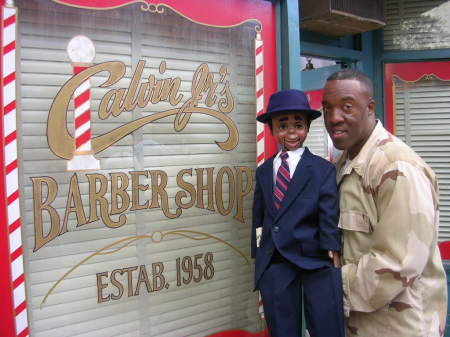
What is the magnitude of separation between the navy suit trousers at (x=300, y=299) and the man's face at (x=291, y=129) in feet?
1.77

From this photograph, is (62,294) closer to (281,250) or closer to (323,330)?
(281,250)

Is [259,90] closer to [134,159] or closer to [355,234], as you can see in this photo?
[134,159]

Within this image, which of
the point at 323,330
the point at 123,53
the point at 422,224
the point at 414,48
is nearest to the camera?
the point at 422,224

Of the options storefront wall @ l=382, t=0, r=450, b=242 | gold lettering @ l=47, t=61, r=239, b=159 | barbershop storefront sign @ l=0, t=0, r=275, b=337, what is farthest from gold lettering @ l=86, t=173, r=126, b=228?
storefront wall @ l=382, t=0, r=450, b=242

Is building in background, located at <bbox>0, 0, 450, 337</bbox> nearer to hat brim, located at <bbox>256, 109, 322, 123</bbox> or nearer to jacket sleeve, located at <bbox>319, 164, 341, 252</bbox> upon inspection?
hat brim, located at <bbox>256, 109, 322, 123</bbox>

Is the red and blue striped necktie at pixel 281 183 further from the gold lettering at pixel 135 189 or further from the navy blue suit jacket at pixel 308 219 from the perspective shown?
the gold lettering at pixel 135 189

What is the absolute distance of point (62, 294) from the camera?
1.88 meters

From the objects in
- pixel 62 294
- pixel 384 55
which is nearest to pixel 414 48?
pixel 384 55

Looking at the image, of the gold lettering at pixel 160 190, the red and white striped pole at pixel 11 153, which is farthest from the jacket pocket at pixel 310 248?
the red and white striped pole at pixel 11 153

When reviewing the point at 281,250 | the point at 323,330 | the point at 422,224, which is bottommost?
the point at 323,330

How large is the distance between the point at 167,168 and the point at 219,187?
33cm

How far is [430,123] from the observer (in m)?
3.86

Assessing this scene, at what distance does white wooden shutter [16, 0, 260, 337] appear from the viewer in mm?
1812

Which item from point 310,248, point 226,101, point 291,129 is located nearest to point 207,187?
point 226,101
